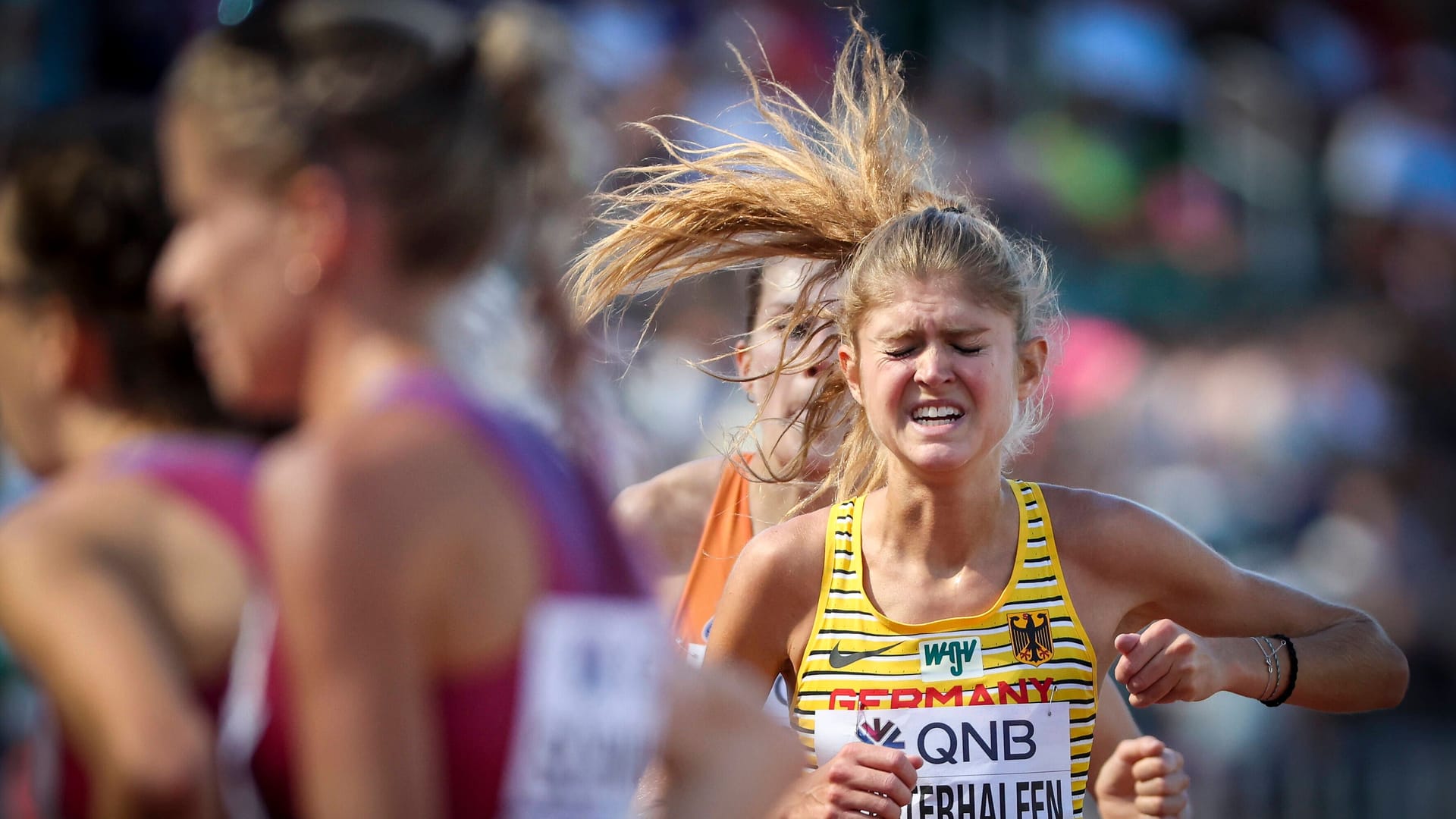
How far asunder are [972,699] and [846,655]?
25cm

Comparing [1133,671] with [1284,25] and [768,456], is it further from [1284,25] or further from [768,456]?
[1284,25]

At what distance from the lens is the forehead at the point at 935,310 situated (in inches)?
125

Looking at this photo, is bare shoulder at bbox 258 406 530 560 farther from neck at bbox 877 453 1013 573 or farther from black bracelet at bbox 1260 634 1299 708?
black bracelet at bbox 1260 634 1299 708

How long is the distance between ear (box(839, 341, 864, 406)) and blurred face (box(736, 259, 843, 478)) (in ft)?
0.87

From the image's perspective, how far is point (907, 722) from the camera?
3.07 metres

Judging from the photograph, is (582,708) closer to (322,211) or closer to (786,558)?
(322,211)

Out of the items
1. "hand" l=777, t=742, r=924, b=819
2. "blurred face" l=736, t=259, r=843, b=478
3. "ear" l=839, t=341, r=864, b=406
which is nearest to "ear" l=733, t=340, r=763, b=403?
"blurred face" l=736, t=259, r=843, b=478

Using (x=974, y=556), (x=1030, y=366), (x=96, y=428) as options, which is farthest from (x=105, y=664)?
(x=1030, y=366)

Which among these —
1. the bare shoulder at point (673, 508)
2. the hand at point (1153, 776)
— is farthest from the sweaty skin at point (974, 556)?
the bare shoulder at point (673, 508)

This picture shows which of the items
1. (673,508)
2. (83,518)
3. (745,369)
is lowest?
(83,518)

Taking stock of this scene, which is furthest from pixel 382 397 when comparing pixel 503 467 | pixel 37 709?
pixel 37 709

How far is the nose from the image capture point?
3113mm

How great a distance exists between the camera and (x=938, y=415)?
3.15 m

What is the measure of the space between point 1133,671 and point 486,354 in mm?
1512
